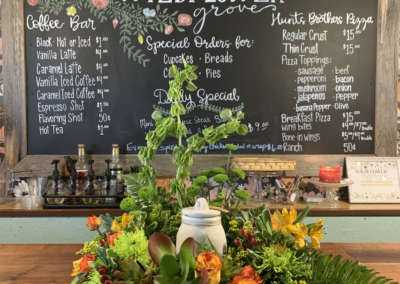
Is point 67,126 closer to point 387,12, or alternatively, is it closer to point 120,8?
point 120,8

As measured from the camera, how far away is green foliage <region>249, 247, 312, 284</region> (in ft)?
2.10

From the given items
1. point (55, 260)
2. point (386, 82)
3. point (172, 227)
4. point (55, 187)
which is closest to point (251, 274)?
point (172, 227)

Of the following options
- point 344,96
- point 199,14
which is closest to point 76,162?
point 199,14

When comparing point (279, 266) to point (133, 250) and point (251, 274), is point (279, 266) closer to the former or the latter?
point (251, 274)

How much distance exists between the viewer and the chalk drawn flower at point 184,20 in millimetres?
2145

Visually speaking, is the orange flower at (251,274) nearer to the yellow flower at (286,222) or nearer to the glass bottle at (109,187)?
the yellow flower at (286,222)

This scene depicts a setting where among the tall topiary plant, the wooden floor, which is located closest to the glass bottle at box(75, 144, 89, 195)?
the wooden floor

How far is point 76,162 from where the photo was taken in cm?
211

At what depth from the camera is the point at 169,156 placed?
212 centimetres

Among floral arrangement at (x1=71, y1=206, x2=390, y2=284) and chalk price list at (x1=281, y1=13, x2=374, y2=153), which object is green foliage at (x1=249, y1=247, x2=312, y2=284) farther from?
chalk price list at (x1=281, y1=13, x2=374, y2=153)

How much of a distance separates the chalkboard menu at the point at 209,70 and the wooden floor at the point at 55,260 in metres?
1.07

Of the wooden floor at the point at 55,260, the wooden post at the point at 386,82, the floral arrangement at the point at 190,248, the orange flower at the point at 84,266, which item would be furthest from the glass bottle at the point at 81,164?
the wooden post at the point at 386,82

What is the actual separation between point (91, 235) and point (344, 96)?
1.90 m

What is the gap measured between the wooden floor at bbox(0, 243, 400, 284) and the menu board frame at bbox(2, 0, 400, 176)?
101 centimetres
